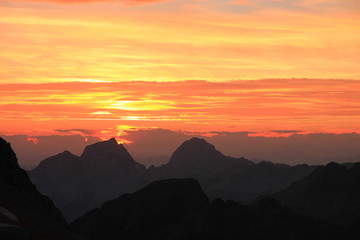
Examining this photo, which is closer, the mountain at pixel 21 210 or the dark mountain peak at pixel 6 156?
the mountain at pixel 21 210

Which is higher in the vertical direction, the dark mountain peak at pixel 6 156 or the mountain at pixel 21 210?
the dark mountain peak at pixel 6 156

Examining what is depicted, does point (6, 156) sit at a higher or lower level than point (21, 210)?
higher

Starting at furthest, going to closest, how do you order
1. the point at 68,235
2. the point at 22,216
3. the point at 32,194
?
1. the point at 32,194
2. the point at 68,235
3. the point at 22,216

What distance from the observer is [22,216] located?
10581 centimetres

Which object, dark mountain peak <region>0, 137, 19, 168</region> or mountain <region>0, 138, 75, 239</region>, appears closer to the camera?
mountain <region>0, 138, 75, 239</region>

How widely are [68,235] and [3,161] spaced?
27.8 metres

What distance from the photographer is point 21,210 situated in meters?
111

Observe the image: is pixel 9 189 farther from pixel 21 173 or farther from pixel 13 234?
pixel 13 234

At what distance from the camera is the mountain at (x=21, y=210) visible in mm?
87625

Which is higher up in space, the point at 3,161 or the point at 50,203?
the point at 3,161

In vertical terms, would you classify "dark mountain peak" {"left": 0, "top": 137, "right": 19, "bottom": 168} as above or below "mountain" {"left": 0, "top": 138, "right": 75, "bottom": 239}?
above

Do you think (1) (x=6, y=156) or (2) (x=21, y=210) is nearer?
(2) (x=21, y=210)

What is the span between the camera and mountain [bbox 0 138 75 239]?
→ 287 feet

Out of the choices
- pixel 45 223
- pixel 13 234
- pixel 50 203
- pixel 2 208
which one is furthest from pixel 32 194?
pixel 13 234
